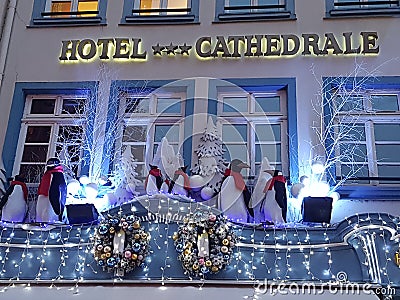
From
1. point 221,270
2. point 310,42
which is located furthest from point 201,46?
point 221,270

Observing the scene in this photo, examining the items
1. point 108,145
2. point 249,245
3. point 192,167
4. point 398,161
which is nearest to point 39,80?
point 108,145

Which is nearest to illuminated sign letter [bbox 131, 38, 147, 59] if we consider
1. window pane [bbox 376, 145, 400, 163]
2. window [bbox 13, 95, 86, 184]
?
window [bbox 13, 95, 86, 184]

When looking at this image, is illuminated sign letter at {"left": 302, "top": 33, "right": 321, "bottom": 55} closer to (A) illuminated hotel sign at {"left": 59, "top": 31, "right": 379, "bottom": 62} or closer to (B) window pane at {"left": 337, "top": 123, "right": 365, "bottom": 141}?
(A) illuminated hotel sign at {"left": 59, "top": 31, "right": 379, "bottom": 62}

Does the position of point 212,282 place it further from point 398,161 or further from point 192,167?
point 398,161

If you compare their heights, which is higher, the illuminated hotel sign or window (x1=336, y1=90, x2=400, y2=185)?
the illuminated hotel sign

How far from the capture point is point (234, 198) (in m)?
7.34

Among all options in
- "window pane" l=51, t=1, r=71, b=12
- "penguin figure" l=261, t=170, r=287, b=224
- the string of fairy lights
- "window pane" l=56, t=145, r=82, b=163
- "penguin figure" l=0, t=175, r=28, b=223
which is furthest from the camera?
"window pane" l=51, t=1, r=71, b=12

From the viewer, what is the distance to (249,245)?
273 inches

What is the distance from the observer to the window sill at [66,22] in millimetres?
9031

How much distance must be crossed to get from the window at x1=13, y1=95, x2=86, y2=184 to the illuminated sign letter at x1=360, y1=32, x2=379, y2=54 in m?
3.50

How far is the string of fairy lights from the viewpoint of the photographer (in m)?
6.75

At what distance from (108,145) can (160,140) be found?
0.62 meters

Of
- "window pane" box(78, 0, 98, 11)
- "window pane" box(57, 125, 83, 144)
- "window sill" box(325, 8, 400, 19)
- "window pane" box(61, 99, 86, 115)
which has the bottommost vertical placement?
"window pane" box(57, 125, 83, 144)

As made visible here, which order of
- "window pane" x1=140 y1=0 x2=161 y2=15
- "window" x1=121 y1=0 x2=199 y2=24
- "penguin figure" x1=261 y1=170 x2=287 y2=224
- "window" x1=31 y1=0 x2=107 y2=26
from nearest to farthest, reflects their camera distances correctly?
1. "penguin figure" x1=261 y1=170 x2=287 y2=224
2. "window" x1=121 y1=0 x2=199 y2=24
3. "window" x1=31 y1=0 x2=107 y2=26
4. "window pane" x1=140 y1=0 x2=161 y2=15
